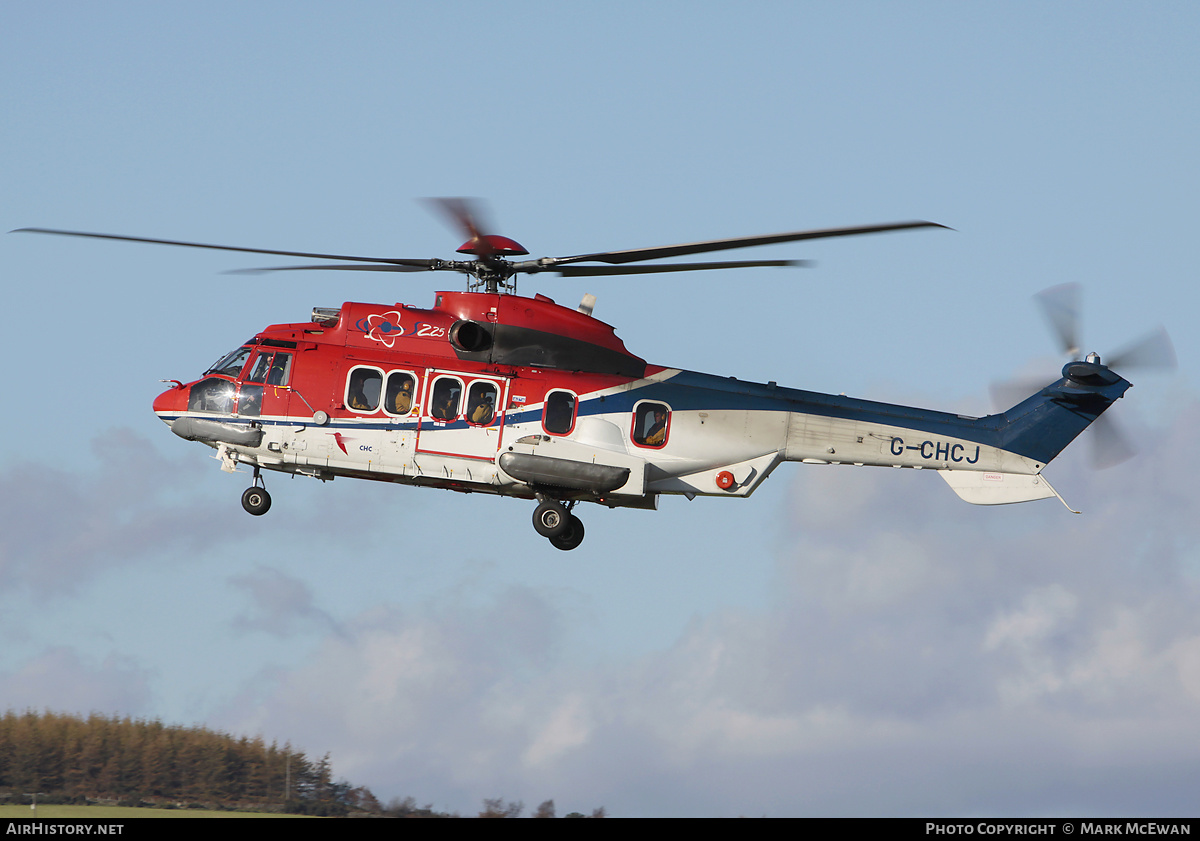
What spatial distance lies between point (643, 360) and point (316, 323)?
596cm

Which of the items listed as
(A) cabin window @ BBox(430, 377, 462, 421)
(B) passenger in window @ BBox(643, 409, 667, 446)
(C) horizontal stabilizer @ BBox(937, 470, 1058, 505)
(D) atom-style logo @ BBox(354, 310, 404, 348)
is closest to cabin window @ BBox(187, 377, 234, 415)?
(D) atom-style logo @ BBox(354, 310, 404, 348)

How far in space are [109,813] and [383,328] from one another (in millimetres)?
9351

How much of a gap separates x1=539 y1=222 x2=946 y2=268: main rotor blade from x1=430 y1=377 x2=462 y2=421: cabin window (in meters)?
2.64

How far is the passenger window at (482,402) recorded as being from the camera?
23891mm

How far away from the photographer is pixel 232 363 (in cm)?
2492

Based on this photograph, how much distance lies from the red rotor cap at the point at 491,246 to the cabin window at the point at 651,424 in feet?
11.4

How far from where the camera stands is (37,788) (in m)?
24.2

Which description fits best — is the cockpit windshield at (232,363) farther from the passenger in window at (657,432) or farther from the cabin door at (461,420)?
the passenger in window at (657,432)

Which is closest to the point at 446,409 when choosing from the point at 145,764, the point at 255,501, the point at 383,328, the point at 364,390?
the point at 364,390

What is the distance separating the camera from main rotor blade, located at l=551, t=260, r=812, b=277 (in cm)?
2273

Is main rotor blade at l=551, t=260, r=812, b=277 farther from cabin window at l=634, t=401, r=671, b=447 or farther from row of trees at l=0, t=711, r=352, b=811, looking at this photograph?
row of trees at l=0, t=711, r=352, b=811

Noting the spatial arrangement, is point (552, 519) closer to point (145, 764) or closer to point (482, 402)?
point (482, 402)
